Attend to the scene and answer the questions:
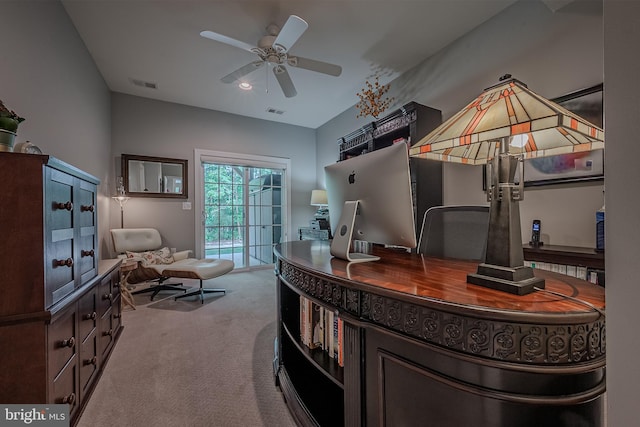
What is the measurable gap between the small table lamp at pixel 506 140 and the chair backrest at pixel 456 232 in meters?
0.68

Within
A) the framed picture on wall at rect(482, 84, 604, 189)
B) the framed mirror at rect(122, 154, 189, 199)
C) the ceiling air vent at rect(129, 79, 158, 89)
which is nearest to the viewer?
the framed picture on wall at rect(482, 84, 604, 189)

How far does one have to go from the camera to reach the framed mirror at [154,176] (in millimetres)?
3928

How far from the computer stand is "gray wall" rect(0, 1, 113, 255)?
204 cm

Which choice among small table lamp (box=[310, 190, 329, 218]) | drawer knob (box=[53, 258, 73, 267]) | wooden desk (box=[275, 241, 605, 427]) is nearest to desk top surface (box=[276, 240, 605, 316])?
wooden desk (box=[275, 241, 605, 427])

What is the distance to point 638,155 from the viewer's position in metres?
0.50

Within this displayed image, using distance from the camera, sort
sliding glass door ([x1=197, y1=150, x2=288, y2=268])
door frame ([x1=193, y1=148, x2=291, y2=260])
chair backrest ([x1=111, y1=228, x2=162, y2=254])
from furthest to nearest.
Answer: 1. sliding glass door ([x1=197, y1=150, x2=288, y2=268])
2. door frame ([x1=193, y1=148, x2=291, y2=260])
3. chair backrest ([x1=111, y1=228, x2=162, y2=254])

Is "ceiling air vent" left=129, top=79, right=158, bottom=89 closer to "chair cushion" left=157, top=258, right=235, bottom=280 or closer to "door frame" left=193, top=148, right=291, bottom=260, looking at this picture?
"door frame" left=193, top=148, right=291, bottom=260

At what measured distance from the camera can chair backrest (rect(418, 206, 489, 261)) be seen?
1573 mm

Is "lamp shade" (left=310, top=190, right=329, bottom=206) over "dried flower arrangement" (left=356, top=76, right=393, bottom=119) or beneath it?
beneath

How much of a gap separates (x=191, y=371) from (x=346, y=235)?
151 centimetres

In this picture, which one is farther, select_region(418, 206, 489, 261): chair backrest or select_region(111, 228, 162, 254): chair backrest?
select_region(111, 228, 162, 254): chair backrest

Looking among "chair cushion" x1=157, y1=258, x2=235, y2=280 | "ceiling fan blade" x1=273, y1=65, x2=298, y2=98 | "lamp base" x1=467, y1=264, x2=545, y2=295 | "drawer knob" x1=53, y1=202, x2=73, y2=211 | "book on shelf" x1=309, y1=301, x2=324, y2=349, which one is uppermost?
"ceiling fan blade" x1=273, y1=65, x2=298, y2=98

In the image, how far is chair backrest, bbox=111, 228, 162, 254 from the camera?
3.43 m

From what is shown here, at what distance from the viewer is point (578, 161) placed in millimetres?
1867
